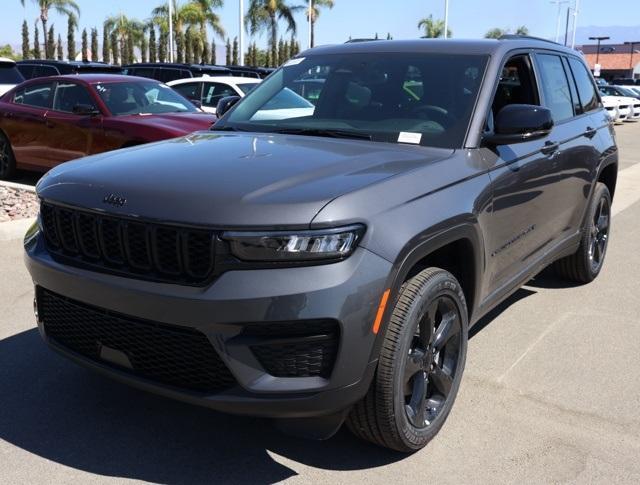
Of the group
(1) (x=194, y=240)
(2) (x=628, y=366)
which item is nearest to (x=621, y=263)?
(2) (x=628, y=366)

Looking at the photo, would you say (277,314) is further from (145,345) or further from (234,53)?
(234,53)

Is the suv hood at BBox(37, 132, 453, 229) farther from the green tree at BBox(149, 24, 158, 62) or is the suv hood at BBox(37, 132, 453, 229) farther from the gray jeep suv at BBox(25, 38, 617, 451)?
the green tree at BBox(149, 24, 158, 62)

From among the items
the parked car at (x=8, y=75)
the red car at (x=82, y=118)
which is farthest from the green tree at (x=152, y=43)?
the red car at (x=82, y=118)

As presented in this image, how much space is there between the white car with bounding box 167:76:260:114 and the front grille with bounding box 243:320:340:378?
10266mm

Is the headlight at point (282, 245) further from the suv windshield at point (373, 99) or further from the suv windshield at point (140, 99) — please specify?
the suv windshield at point (140, 99)

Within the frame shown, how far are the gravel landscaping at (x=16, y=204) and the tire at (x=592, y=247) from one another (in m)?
5.21

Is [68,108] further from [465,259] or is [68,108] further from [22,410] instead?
[465,259]

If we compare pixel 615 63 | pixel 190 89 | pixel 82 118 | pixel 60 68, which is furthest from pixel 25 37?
pixel 615 63

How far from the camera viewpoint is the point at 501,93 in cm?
425

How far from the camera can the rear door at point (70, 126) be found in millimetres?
9133

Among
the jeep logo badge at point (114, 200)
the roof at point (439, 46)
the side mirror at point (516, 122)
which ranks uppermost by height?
the roof at point (439, 46)

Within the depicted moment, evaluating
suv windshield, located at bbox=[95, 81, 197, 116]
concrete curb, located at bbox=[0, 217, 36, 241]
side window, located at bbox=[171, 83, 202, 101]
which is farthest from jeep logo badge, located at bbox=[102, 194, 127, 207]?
side window, located at bbox=[171, 83, 202, 101]

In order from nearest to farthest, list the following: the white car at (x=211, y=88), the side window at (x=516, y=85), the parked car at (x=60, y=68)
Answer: the side window at (x=516, y=85) < the white car at (x=211, y=88) < the parked car at (x=60, y=68)

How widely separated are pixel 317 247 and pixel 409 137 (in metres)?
1.26
